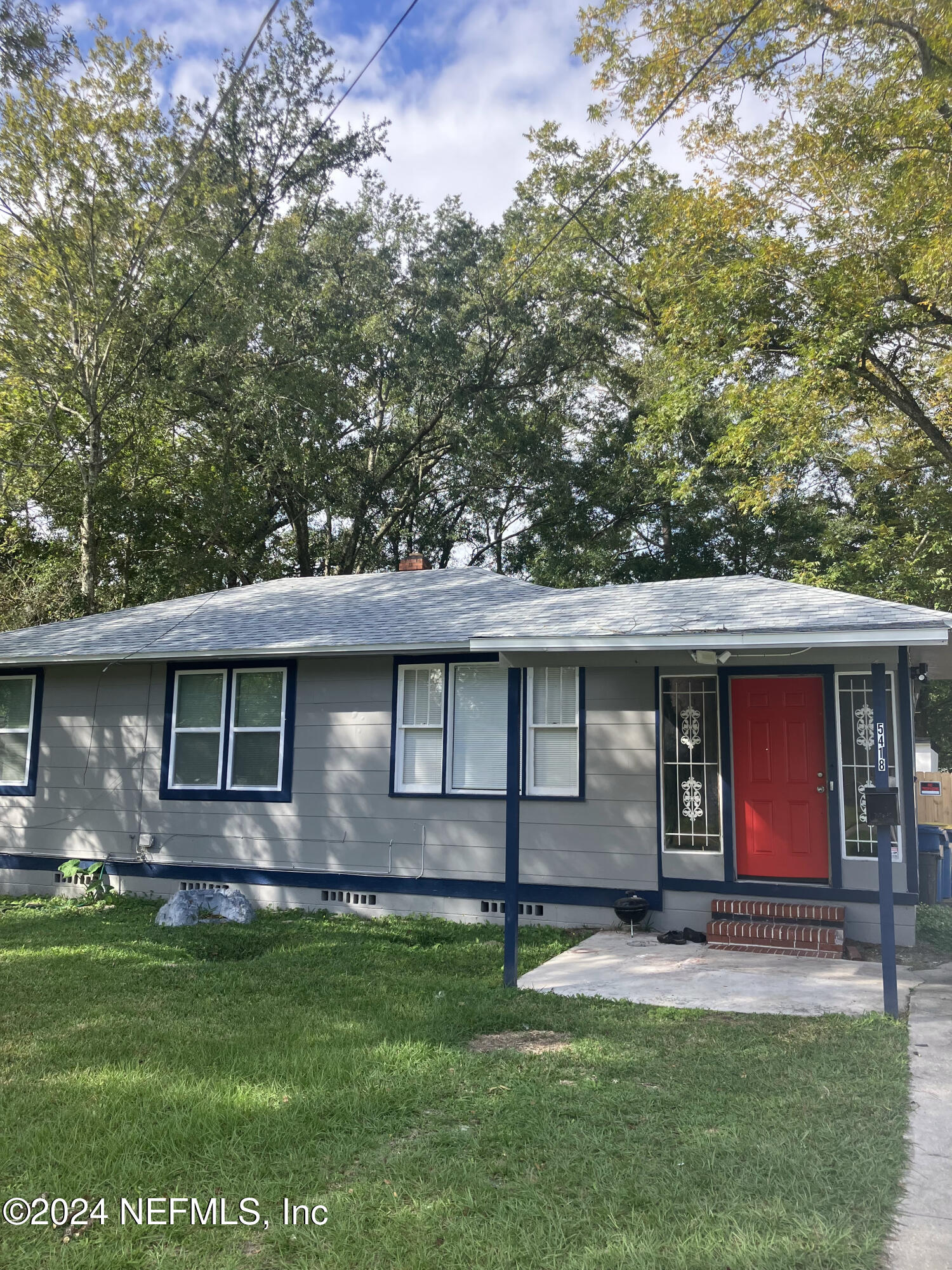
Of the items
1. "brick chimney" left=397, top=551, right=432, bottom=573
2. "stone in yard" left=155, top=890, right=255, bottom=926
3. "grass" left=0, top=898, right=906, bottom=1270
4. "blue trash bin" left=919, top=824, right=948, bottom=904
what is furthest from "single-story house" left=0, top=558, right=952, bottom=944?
"blue trash bin" left=919, top=824, right=948, bottom=904

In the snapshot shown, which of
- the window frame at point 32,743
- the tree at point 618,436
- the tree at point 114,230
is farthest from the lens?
the tree at point 618,436

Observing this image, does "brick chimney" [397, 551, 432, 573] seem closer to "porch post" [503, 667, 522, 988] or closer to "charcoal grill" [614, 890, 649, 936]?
"charcoal grill" [614, 890, 649, 936]

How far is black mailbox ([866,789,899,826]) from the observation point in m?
5.79

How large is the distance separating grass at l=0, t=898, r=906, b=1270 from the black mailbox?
122 cm

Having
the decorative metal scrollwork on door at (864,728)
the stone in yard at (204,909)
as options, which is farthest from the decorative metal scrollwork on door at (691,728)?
the stone in yard at (204,909)

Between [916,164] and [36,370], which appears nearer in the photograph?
[916,164]

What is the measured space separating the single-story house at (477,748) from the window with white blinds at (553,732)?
0.03m

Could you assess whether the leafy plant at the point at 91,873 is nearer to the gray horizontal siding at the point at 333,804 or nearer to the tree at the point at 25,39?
the gray horizontal siding at the point at 333,804

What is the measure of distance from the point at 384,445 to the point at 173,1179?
2078 cm

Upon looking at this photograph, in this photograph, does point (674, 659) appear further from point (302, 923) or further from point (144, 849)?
point (144, 849)

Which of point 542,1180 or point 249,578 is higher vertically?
point 249,578

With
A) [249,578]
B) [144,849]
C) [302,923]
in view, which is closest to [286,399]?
[249,578]

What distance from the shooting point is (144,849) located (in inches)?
428

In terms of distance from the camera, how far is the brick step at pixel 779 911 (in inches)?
317
